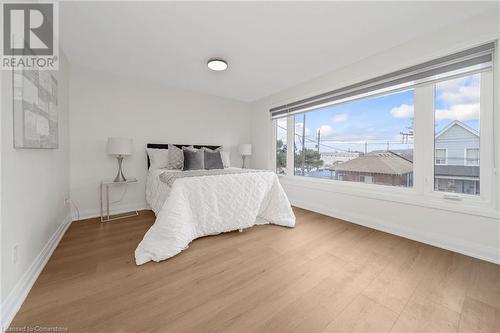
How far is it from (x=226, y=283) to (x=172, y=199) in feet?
3.15

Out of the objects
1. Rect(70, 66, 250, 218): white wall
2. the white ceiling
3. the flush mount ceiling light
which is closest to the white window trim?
the white ceiling

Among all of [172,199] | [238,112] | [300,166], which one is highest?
[238,112]

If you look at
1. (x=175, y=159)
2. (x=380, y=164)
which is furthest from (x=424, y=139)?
(x=175, y=159)

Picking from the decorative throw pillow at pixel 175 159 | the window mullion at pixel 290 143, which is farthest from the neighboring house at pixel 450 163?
the decorative throw pillow at pixel 175 159

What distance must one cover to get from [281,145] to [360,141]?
1.56m

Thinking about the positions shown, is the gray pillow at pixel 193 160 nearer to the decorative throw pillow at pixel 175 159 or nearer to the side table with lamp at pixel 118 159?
the decorative throw pillow at pixel 175 159

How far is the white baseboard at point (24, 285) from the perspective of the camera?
1056 millimetres

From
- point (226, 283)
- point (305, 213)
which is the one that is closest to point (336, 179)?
point (305, 213)

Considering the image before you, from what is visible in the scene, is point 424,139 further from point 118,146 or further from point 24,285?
point 118,146

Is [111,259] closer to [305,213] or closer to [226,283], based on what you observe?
[226,283]

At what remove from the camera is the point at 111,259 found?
1.72 metres

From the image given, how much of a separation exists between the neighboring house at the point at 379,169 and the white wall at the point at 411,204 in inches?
11.1

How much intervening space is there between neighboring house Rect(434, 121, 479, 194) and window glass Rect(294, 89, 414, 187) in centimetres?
26

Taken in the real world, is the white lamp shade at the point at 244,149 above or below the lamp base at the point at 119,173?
above
